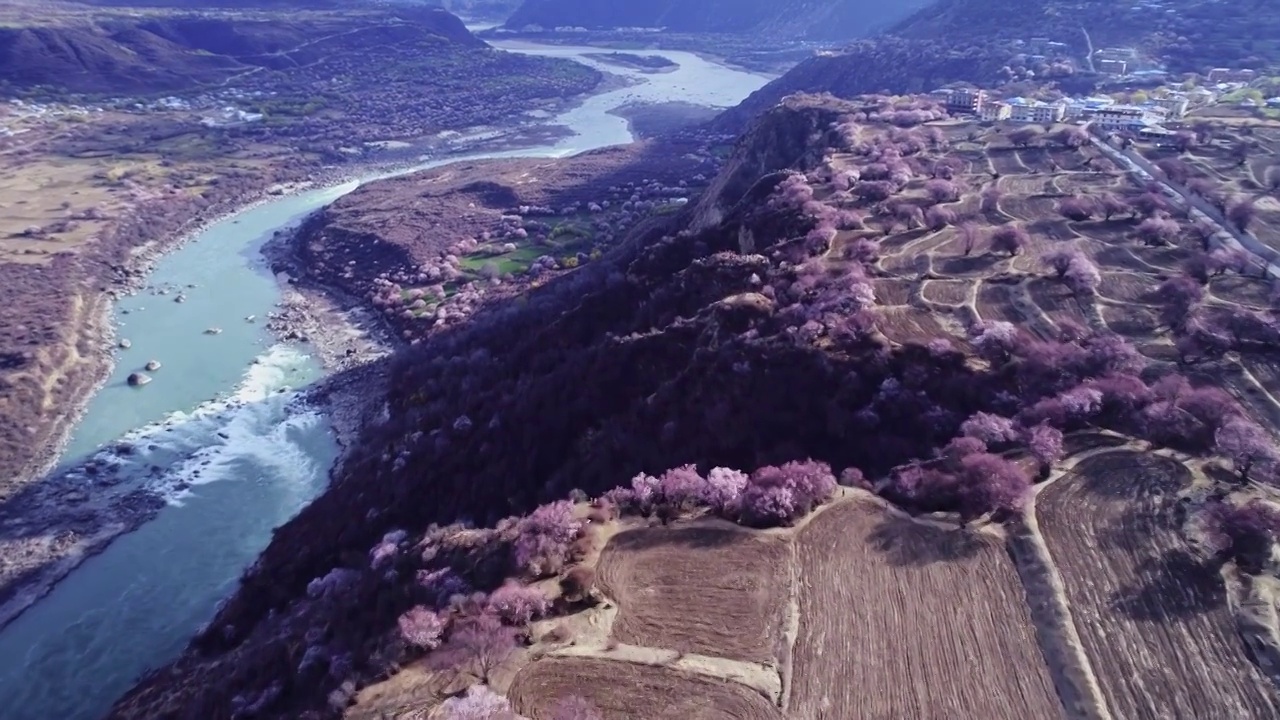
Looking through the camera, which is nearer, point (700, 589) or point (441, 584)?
point (700, 589)

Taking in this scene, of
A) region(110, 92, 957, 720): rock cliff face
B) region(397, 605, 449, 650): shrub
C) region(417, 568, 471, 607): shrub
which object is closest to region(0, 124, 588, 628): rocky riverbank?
region(110, 92, 957, 720): rock cliff face

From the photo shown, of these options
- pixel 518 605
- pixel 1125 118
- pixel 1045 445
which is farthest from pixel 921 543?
pixel 1125 118

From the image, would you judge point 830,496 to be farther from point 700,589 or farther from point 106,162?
point 106,162

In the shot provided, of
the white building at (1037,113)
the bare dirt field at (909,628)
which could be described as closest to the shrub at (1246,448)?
the bare dirt field at (909,628)

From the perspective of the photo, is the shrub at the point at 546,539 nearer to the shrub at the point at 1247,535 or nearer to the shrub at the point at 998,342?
the shrub at the point at 998,342

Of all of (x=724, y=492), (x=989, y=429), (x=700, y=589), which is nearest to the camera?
(x=700, y=589)

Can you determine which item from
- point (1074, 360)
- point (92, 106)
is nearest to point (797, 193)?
point (1074, 360)
